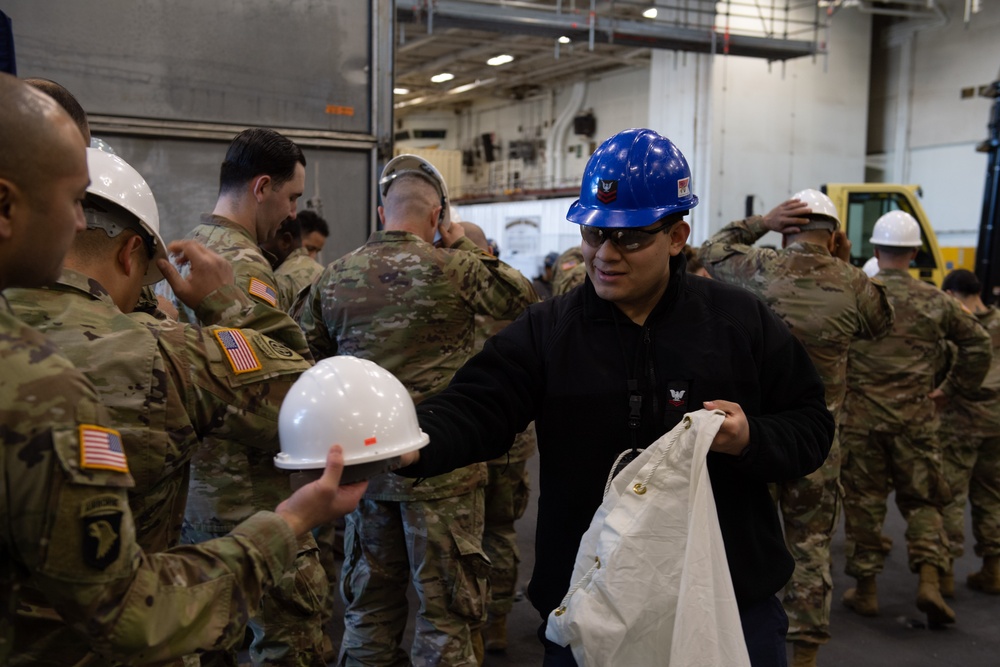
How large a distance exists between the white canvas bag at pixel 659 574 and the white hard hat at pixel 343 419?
1.71 ft

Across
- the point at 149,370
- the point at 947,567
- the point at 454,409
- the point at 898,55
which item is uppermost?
the point at 898,55

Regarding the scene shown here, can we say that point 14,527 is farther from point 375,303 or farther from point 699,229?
point 699,229

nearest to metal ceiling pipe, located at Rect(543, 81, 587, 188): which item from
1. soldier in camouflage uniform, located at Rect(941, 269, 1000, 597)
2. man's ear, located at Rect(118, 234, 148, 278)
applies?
soldier in camouflage uniform, located at Rect(941, 269, 1000, 597)

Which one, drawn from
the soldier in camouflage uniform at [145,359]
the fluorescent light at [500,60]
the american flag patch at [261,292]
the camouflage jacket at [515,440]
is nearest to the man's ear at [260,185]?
the american flag patch at [261,292]

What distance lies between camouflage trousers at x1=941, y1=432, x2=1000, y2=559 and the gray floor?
13.3 inches

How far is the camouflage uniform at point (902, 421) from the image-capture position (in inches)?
203

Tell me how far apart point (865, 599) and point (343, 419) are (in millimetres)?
4547

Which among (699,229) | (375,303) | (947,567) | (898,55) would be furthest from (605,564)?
(898,55)

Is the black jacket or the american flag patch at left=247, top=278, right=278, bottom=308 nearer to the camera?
the black jacket

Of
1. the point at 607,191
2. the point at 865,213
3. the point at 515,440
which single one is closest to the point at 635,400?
the point at 607,191

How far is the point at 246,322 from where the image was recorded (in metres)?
2.14

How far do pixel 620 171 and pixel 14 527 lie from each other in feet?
4.87

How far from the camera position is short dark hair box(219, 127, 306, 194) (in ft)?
10.5

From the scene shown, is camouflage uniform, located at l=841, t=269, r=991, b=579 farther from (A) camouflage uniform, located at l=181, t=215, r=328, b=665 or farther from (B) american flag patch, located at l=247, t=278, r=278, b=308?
(B) american flag patch, located at l=247, t=278, r=278, b=308
